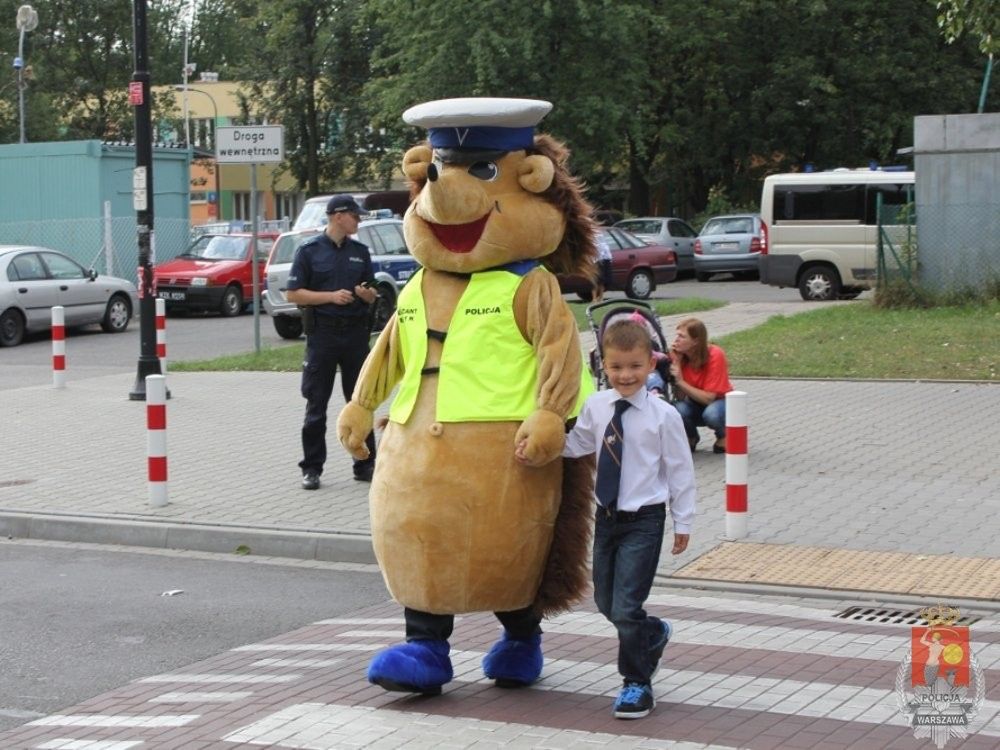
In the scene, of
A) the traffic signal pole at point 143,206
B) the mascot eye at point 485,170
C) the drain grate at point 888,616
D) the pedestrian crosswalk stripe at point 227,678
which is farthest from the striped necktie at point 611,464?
the traffic signal pole at point 143,206

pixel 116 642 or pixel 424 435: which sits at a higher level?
pixel 424 435

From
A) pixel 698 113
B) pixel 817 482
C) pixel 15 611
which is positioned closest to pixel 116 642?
pixel 15 611

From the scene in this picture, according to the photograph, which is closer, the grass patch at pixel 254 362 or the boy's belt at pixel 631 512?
the boy's belt at pixel 631 512

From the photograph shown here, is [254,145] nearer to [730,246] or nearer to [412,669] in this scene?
[412,669]

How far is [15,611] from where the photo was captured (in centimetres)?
805

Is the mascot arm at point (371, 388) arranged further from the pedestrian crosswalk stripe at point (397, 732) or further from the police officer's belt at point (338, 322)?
the police officer's belt at point (338, 322)

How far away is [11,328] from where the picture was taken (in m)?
24.5

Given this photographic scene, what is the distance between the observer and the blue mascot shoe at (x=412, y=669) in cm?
596

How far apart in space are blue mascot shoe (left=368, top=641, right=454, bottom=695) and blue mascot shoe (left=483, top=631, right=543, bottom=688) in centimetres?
23

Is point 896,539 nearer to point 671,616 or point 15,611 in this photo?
point 671,616

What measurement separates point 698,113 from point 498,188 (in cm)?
4148

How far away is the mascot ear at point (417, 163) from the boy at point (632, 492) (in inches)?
41.7

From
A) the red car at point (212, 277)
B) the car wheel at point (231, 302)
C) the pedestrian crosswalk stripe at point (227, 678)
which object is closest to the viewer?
the pedestrian crosswalk stripe at point (227, 678)

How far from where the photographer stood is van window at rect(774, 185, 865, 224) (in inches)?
1157
